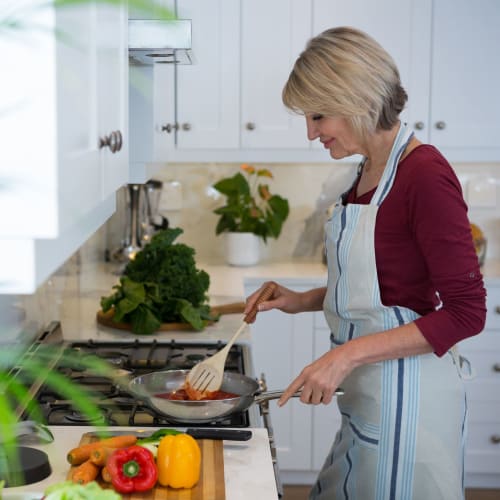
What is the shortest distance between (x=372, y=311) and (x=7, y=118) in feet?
4.53

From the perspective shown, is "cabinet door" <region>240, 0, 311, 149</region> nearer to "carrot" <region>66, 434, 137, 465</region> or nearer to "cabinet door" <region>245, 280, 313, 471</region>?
"cabinet door" <region>245, 280, 313, 471</region>

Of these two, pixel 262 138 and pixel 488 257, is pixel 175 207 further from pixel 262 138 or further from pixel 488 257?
pixel 488 257

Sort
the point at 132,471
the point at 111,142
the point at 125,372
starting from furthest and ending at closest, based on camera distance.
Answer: the point at 125,372 → the point at 132,471 → the point at 111,142

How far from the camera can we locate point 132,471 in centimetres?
150

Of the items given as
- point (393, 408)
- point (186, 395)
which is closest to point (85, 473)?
point (186, 395)

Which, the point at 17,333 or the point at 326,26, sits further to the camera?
the point at 326,26

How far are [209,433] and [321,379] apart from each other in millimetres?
263

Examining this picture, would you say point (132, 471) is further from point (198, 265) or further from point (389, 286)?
point (198, 265)

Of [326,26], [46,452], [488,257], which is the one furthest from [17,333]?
[488,257]

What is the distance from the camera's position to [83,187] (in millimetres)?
1070

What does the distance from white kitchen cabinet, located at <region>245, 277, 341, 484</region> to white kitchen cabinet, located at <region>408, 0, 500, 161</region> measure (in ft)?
2.75

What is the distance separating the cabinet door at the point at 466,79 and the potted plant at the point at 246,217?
0.75m

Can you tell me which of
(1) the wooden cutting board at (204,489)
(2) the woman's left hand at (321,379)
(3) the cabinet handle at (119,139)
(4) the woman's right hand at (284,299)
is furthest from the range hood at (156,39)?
(1) the wooden cutting board at (204,489)

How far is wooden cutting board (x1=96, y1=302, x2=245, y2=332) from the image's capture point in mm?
2781
